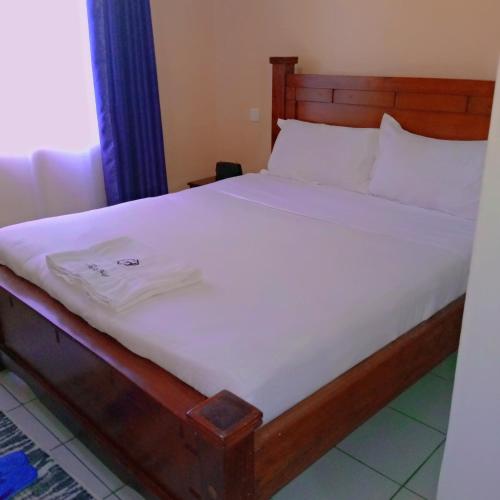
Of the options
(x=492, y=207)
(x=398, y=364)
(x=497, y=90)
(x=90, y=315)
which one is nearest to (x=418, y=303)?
(x=398, y=364)

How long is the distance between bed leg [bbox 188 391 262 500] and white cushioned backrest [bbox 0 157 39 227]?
239 cm

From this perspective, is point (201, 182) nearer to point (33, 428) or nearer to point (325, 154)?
point (325, 154)

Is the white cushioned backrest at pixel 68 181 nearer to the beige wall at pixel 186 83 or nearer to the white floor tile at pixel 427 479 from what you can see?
the beige wall at pixel 186 83

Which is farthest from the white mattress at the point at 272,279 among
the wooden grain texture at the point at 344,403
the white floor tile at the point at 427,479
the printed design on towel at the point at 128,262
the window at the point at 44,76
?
the window at the point at 44,76

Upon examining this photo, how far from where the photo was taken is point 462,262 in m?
2.07

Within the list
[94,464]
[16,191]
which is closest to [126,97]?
[16,191]

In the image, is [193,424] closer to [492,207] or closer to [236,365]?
[236,365]

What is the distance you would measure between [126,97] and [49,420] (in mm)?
2114

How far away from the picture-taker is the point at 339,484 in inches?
70.3

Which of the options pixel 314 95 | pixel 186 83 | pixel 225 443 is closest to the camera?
pixel 225 443

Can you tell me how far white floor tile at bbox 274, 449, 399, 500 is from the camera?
1.74 m

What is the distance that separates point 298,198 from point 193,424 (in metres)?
1.77

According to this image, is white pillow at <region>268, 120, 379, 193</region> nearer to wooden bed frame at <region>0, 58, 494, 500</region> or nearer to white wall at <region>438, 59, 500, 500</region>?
wooden bed frame at <region>0, 58, 494, 500</region>

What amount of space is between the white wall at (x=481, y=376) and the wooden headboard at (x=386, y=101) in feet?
5.49
